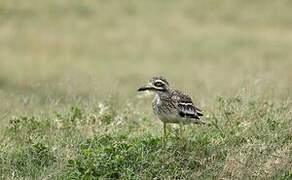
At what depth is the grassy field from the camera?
790 centimetres

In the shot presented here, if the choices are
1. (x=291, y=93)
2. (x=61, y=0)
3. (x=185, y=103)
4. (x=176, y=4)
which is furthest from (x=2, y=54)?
(x=185, y=103)

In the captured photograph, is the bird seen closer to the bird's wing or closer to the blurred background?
the bird's wing

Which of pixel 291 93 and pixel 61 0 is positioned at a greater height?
pixel 61 0

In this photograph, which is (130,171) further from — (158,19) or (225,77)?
(158,19)

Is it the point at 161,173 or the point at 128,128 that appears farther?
the point at 128,128

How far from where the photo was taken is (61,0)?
1066 inches

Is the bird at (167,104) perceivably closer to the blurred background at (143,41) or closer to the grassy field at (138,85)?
the grassy field at (138,85)

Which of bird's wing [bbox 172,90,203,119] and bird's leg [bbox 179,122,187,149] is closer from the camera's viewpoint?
bird's leg [bbox 179,122,187,149]

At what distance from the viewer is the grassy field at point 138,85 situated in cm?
790

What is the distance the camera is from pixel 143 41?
23719 mm

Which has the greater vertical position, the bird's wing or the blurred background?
the blurred background

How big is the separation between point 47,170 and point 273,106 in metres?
3.06

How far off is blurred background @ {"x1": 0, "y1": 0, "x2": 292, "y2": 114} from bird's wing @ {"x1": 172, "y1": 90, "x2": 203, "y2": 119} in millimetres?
7511

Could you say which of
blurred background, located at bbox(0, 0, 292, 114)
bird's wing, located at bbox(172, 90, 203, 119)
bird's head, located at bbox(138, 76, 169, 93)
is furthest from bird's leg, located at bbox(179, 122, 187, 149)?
blurred background, located at bbox(0, 0, 292, 114)
